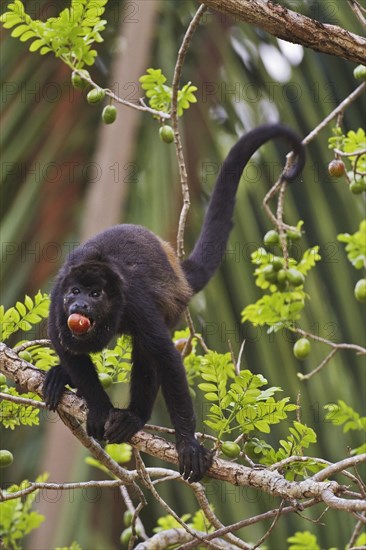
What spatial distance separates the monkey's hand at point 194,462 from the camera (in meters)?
3.00

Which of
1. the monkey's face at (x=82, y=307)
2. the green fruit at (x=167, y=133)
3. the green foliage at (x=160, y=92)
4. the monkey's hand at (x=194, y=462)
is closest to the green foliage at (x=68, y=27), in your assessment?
the green foliage at (x=160, y=92)

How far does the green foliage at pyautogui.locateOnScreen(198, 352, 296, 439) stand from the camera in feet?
8.75

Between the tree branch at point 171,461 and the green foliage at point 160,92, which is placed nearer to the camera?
the tree branch at point 171,461

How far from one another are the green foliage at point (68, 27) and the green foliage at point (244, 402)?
4.32 feet

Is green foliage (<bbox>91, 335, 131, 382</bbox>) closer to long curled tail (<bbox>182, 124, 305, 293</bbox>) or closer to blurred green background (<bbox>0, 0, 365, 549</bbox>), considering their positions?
long curled tail (<bbox>182, 124, 305, 293</bbox>)

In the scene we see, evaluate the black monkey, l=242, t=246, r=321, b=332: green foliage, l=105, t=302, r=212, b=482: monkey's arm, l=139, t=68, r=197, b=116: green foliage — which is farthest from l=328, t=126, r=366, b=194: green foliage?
l=105, t=302, r=212, b=482: monkey's arm

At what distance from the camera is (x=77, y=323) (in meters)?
3.17

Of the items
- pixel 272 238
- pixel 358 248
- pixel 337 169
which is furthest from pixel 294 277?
pixel 337 169

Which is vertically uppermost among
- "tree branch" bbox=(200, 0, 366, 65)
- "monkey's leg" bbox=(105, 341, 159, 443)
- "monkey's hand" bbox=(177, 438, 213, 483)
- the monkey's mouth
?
"tree branch" bbox=(200, 0, 366, 65)

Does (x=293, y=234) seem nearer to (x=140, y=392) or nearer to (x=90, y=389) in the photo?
(x=140, y=392)

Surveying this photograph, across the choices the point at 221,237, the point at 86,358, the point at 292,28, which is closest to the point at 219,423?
the point at 86,358

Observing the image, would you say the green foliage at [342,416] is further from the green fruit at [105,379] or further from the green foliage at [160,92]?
the green foliage at [160,92]

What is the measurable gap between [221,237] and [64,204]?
1.32 metres

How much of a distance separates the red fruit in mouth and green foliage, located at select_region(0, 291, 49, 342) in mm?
105
